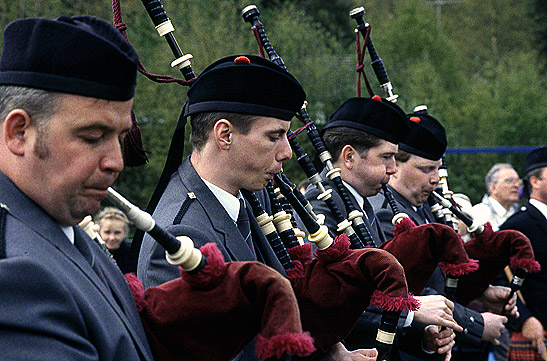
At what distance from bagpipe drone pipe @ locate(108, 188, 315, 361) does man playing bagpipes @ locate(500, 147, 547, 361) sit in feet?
13.4

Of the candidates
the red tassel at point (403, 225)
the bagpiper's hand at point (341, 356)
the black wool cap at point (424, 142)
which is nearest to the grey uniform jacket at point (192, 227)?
the bagpiper's hand at point (341, 356)

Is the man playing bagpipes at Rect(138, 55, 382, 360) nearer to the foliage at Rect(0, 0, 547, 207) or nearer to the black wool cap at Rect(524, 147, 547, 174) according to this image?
the black wool cap at Rect(524, 147, 547, 174)

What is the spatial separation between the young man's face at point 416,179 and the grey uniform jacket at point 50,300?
294 centimetres

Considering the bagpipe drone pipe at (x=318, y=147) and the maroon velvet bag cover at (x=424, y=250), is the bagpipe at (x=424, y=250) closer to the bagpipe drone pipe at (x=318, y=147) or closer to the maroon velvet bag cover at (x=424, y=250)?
the maroon velvet bag cover at (x=424, y=250)

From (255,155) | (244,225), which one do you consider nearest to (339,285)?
(244,225)

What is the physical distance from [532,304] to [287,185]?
3262 mm

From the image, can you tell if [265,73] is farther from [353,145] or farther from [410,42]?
[410,42]

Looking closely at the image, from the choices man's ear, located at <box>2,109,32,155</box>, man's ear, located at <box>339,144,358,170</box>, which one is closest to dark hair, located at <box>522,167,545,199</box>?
man's ear, located at <box>339,144,358,170</box>

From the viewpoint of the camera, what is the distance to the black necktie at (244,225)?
99.0 inches

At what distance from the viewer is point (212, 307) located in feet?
5.52

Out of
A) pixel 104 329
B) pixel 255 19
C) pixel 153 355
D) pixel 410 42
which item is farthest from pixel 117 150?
pixel 410 42

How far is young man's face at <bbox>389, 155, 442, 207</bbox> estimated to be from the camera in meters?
4.35

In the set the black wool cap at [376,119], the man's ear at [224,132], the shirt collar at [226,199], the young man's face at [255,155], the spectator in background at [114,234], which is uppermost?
the man's ear at [224,132]

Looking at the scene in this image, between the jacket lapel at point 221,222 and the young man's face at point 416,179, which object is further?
the young man's face at point 416,179
